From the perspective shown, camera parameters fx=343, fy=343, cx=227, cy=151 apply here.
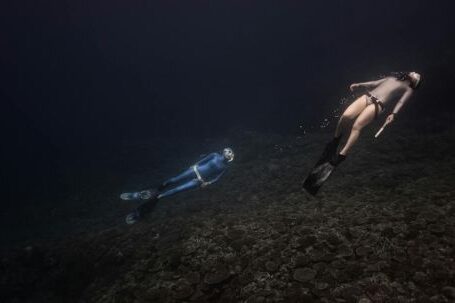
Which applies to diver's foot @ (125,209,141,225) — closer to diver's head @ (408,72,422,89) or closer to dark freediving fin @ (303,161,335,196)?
dark freediving fin @ (303,161,335,196)

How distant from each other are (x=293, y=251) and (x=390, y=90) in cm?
400

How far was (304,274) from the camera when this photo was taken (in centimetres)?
459

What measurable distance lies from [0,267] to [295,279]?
7882mm

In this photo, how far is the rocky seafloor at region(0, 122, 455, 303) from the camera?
432cm

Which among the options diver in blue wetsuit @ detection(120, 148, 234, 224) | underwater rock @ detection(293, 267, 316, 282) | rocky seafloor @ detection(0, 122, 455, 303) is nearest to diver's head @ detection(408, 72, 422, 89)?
rocky seafloor @ detection(0, 122, 455, 303)

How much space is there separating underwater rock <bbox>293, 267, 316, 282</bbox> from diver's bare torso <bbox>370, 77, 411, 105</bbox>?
3955 millimetres

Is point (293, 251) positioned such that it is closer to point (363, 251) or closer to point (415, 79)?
point (363, 251)

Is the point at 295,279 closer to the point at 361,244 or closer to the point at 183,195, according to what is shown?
the point at 361,244

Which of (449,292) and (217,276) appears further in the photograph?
(217,276)

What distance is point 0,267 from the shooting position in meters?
8.64

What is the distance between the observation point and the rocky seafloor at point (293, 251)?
4.32 metres

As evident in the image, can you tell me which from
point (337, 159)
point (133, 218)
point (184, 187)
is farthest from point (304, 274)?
point (133, 218)

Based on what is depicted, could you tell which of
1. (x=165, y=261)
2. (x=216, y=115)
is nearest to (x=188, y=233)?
(x=165, y=261)

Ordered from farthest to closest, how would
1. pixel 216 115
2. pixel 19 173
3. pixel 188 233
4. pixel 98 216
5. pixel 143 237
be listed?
pixel 216 115 < pixel 19 173 < pixel 98 216 < pixel 143 237 < pixel 188 233
